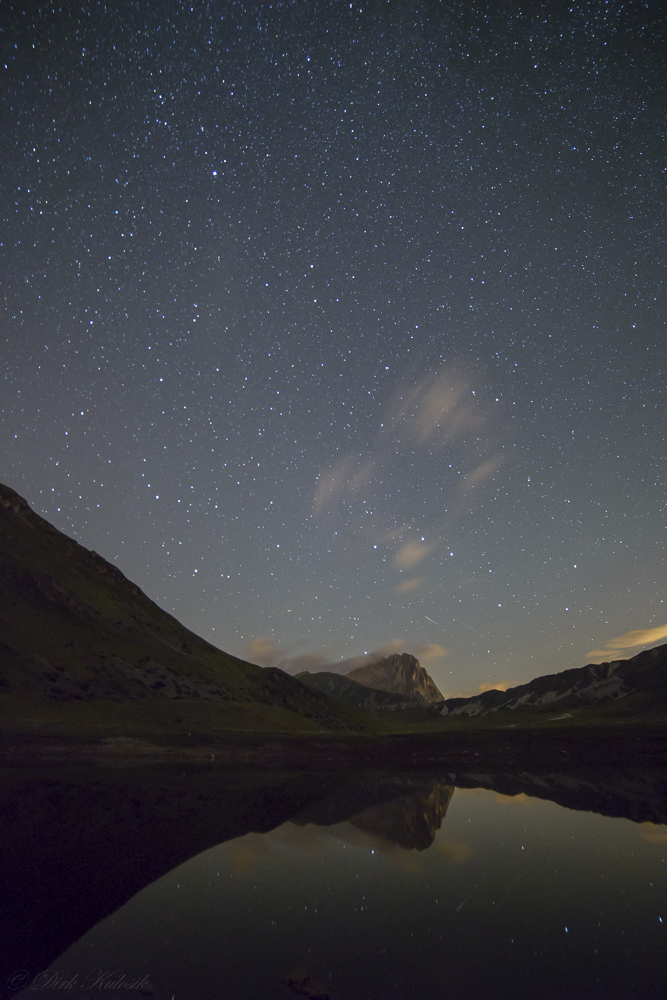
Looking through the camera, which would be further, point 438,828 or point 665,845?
point 438,828

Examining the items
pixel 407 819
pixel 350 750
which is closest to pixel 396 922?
pixel 407 819

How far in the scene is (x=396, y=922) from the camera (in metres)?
13.0

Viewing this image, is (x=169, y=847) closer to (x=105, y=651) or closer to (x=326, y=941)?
(x=326, y=941)

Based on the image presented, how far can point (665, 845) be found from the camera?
2056 centimetres

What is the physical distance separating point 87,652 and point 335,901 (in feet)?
511

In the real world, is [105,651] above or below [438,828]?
above

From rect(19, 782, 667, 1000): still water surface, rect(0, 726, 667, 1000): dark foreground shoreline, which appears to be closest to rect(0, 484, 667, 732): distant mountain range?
rect(0, 726, 667, 1000): dark foreground shoreline

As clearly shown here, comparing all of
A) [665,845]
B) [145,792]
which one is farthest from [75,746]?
[665,845]

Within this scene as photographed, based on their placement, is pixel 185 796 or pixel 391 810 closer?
pixel 391 810

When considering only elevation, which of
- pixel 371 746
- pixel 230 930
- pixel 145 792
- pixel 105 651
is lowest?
pixel 371 746

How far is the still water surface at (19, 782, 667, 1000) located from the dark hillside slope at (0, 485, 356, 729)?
397 ft

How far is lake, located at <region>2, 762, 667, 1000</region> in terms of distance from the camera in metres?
9.87

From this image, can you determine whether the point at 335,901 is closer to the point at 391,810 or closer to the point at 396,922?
the point at 396,922

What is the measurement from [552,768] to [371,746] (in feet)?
142
